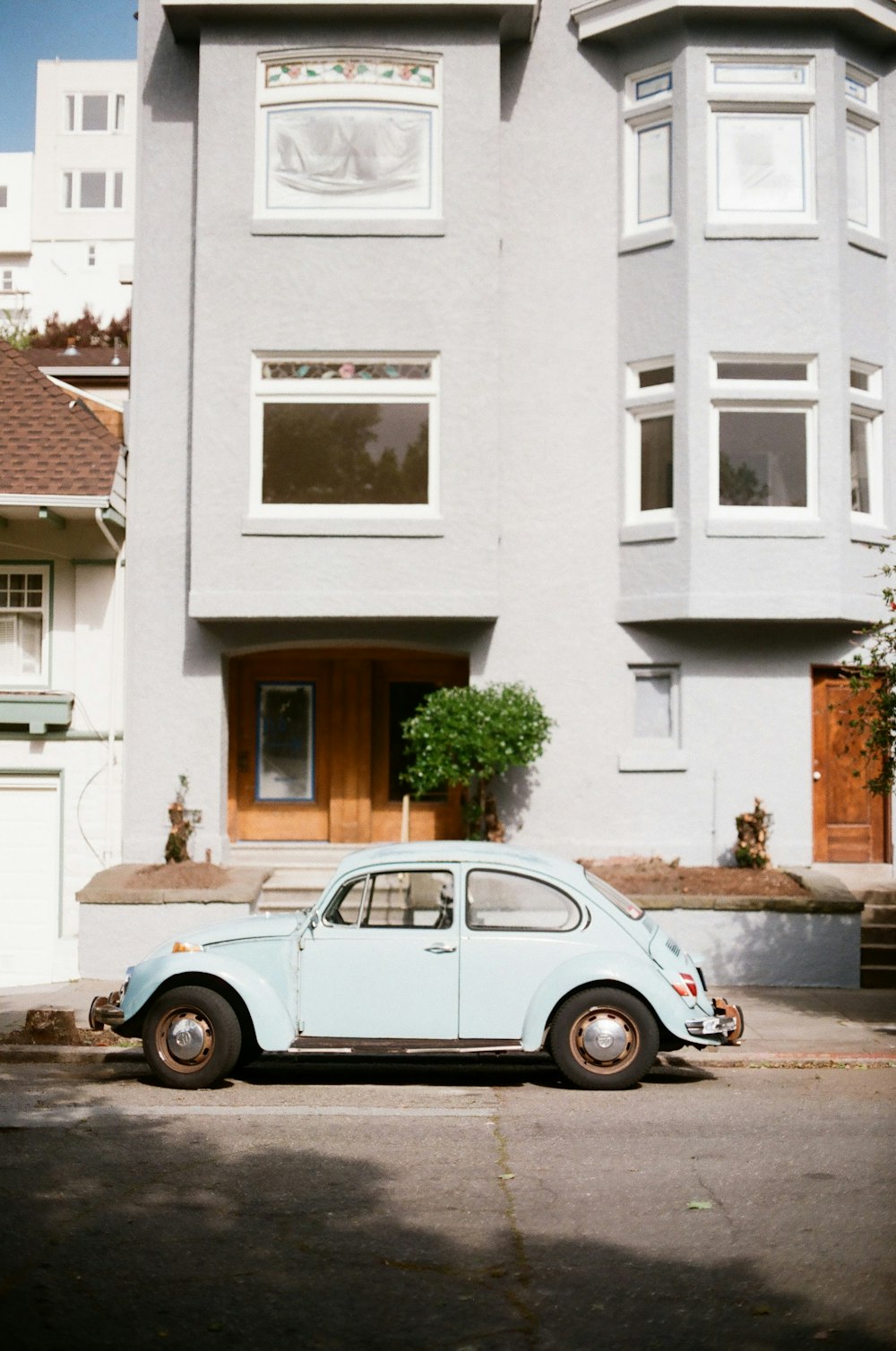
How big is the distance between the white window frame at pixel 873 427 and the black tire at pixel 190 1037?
974 cm

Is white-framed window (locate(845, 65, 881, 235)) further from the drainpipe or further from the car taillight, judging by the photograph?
the car taillight

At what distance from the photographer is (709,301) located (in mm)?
15414

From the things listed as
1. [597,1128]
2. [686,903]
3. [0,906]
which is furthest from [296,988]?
[0,906]

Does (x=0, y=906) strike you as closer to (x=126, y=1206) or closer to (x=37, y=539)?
(x=37, y=539)

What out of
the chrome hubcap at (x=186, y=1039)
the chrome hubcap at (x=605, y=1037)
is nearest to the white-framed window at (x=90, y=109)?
the chrome hubcap at (x=186, y=1039)

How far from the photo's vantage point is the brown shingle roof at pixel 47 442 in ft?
49.7

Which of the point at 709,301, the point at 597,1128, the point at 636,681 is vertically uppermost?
the point at 709,301

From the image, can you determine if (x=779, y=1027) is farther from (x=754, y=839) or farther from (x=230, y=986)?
(x=230, y=986)

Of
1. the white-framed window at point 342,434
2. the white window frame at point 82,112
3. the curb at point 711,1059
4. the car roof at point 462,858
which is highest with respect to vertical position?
the white window frame at point 82,112

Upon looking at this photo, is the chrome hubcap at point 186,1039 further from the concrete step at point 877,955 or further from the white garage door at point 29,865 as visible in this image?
the concrete step at point 877,955

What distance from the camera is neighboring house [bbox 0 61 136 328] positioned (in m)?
63.8

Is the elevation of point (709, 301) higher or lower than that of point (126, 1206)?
higher

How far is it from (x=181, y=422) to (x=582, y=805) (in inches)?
241

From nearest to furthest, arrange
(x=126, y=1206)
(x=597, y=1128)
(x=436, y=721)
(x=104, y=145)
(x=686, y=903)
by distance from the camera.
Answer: (x=126, y=1206)
(x=597, y=1128)
(x=686, y=903)
(x=436, y=721)
(x=104, y=145)
